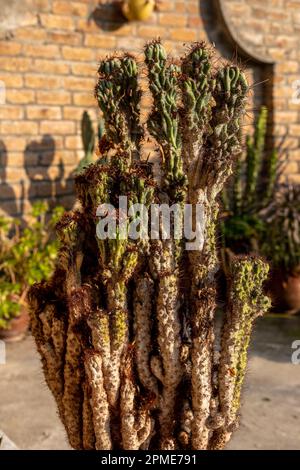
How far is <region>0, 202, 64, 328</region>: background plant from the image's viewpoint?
539 cm

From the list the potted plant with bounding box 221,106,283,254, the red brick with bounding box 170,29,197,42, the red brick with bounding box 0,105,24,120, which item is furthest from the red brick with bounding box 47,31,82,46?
the potted plant with bounding box 221,106,283,254

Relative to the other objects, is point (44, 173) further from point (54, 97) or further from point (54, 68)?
point (54, 68)

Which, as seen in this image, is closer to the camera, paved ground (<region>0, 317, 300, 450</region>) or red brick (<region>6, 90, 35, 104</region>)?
paved ground (<region>0, 317, 300, 450</region>)

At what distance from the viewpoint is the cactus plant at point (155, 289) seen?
1936mm

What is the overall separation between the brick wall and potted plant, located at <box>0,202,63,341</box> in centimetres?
37

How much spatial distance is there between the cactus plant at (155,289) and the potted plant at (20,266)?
11.2 feet

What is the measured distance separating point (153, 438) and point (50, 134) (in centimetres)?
442

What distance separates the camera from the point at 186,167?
6.65ft

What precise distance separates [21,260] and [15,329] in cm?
Result: 59

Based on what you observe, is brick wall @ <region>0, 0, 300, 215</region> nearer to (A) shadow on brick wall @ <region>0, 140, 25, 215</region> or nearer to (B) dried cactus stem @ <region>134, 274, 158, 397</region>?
(A) shadow on brick wall @ <region>0, 140, 25, 215</region>

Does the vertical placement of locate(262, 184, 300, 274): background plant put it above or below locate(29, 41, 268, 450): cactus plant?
below

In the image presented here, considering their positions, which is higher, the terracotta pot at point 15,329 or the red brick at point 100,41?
the red brick at point 100,41

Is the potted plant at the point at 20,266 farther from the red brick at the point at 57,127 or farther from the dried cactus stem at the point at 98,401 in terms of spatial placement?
the dried cactus stem at the point at 98,401

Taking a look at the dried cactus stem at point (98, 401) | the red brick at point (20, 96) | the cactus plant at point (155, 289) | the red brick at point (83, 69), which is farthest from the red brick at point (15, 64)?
the dried cactus stem at point (98, 401)
